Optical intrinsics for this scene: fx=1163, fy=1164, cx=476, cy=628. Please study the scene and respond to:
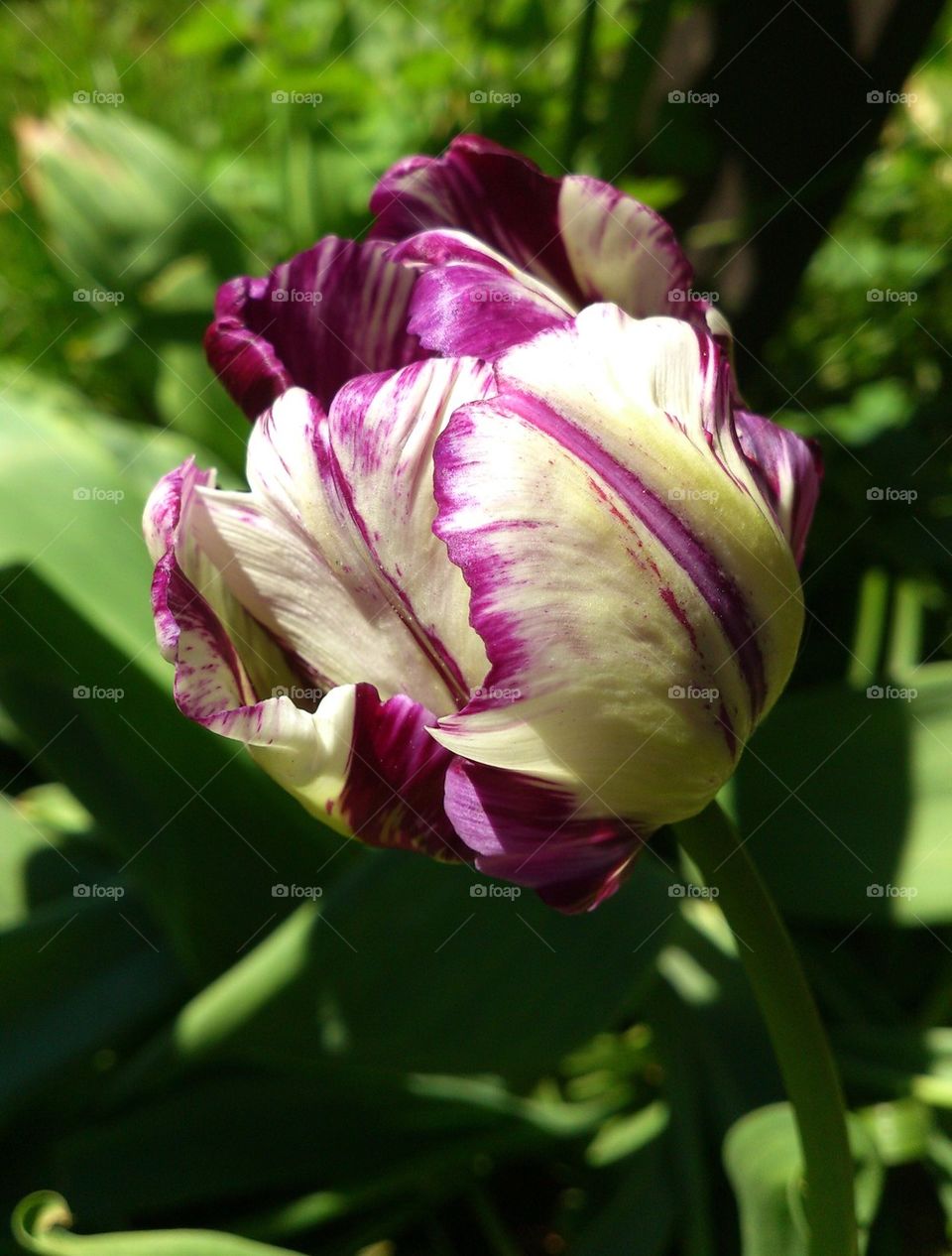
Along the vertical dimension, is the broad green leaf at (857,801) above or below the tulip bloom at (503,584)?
below

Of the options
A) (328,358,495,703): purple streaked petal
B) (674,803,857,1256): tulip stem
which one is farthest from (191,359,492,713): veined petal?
(674,803,857,1256): tulip stem

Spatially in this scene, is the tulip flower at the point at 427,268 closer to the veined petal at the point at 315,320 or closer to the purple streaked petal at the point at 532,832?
the veined petal at the point at 315,320

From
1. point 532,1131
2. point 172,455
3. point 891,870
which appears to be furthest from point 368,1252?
point 172,455

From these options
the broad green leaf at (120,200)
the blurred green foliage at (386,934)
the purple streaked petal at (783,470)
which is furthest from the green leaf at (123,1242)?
the broad green leaf at (120,200)

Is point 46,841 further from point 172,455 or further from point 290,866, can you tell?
point 172,455

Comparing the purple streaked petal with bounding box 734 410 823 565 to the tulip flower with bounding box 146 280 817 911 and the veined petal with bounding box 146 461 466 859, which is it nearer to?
the tulip flower with bounding box 146 280 817 911

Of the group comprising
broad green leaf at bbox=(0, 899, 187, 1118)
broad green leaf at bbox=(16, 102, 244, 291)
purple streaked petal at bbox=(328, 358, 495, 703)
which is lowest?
broad green leaf at bbox=(0, 899, 187, 1118)
